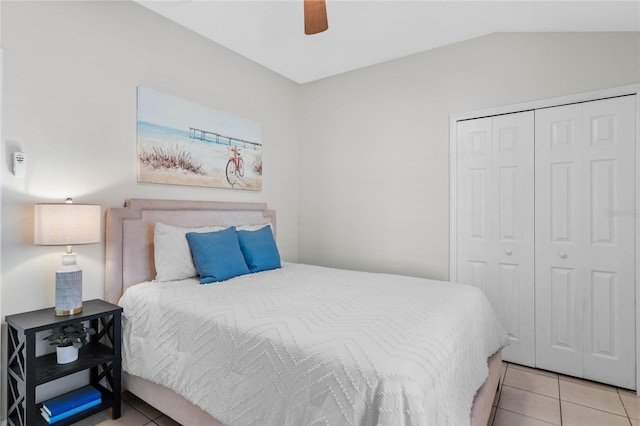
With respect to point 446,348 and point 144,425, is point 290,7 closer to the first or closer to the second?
point 446,348

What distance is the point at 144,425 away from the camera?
6.64 feet

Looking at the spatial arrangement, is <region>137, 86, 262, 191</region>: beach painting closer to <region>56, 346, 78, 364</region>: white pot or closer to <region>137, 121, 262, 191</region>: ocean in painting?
<region>137, 121, 262, 191</region>: ocean in painting

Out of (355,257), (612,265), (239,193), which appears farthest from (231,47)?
(612,265)

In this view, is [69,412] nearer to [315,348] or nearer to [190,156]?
[315,348]

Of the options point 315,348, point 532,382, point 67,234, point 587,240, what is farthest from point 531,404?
point 67,234

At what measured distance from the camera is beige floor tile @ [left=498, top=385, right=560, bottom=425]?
212 centimetres

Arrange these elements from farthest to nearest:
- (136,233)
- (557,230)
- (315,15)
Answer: (557,230) < (136,233) < (315,15)

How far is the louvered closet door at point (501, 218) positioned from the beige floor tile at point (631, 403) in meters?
0.57

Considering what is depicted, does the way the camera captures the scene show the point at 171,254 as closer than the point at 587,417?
No

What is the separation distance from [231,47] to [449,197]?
251cm

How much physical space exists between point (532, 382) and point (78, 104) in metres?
3.81

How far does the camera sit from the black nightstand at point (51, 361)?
173 cm

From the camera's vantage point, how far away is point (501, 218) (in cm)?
288

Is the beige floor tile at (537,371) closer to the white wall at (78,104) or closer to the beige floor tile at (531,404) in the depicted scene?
the beige floor tile at (531,404)
